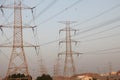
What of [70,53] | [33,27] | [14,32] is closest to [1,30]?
[14,32]

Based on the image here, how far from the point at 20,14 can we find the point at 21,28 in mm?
2092

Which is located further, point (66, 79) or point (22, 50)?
point (66, 79)

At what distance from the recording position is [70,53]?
4503 cm

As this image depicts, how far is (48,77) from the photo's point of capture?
62938 millimetres

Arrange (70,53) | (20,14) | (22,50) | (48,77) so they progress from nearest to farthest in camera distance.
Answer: (22,50) → (20,14) → (70,53) → (48,77)

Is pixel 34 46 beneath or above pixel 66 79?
above

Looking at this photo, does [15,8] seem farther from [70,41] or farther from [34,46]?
[70,41]

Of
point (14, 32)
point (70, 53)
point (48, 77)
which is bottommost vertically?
point (48, 77)

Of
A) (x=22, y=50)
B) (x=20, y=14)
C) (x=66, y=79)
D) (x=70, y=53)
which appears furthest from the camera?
(x=66, y=79)

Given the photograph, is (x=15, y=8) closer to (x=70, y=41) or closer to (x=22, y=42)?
(x=22, y=42)

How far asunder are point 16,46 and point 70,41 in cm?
1186

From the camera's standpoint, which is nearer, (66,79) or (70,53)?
(70,53)

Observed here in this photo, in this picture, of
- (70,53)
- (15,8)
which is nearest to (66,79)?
(70,53)

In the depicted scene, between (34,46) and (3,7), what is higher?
(3,7)
